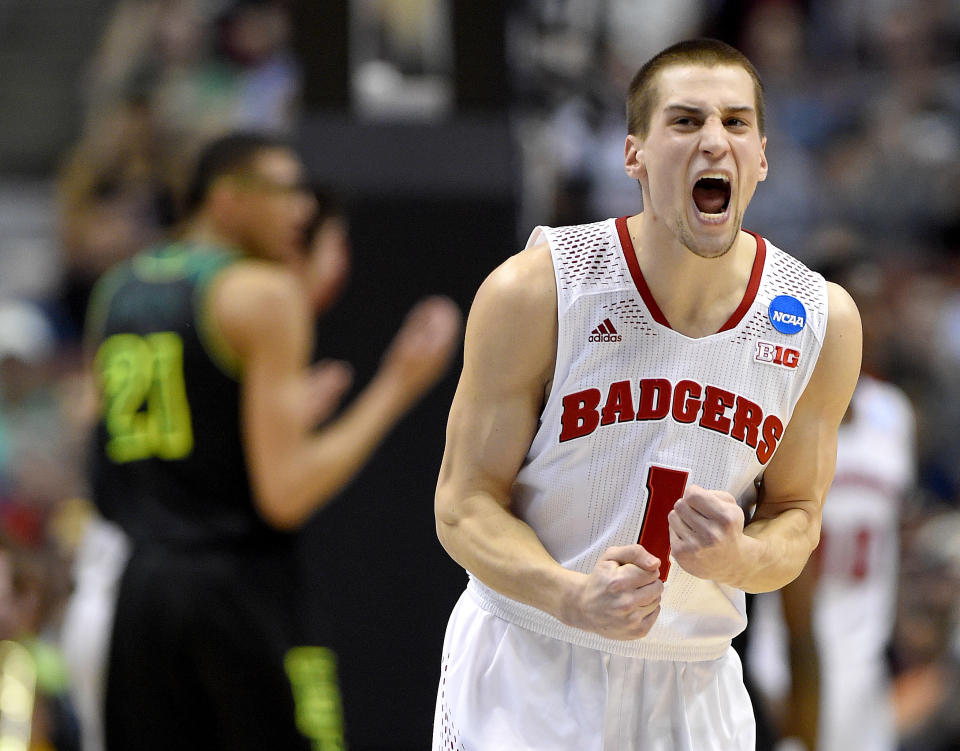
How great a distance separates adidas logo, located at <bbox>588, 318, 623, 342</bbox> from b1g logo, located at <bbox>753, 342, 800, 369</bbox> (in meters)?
0.31

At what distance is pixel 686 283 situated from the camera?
338 cm

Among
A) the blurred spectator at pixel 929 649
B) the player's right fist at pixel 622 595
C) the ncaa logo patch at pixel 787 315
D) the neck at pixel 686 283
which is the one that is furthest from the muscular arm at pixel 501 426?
the blurred spectator at pixel 929 649

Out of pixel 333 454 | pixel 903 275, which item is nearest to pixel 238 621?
pixel 333 454

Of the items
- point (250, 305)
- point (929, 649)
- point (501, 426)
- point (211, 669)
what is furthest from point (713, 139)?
point (929, 649)

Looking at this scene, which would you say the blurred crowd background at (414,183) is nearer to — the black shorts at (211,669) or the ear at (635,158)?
the black shorts at (211,669)

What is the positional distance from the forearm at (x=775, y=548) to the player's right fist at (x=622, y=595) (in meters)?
0.22

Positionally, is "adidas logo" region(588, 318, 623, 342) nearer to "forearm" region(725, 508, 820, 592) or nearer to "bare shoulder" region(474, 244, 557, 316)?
"bare shoulder" region(474, 244, 557, 316)

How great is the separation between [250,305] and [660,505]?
203cm

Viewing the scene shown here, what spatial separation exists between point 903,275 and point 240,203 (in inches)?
263

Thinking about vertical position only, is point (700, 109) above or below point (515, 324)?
above

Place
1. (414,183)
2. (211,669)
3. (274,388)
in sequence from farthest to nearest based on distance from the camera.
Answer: (414,183) < (274,388) < (211,669)

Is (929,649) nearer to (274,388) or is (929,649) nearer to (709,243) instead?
(274,388)

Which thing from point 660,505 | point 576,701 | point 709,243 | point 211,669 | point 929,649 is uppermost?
point 709,243

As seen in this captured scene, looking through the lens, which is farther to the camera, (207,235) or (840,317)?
(207,235)
